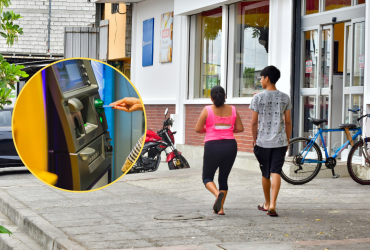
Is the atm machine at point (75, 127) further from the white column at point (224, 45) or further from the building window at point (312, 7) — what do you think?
the white column at point (224, 45)

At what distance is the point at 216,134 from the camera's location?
235 inches

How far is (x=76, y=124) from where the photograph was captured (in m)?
2.02

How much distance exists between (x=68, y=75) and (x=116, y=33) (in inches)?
689

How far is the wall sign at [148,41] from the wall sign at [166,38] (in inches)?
27.4

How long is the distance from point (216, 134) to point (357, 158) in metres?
3.79

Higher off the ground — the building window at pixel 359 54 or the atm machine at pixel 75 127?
the building window at pixel 359 54

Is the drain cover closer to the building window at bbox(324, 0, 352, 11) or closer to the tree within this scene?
the tree

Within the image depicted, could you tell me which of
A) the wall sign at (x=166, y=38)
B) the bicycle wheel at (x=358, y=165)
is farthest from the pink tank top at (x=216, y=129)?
the wall sign at (x=166, y=38)

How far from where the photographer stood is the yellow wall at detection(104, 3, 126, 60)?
60.7 ft

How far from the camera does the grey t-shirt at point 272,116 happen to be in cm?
595

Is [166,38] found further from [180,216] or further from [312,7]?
[180,216]

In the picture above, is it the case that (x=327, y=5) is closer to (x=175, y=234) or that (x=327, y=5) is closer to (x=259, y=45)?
(x=259, y=45)

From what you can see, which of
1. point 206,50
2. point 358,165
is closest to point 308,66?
point 358,165

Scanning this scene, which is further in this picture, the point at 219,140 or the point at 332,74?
the point at 332,74
